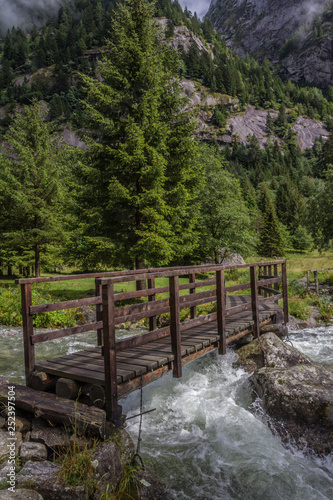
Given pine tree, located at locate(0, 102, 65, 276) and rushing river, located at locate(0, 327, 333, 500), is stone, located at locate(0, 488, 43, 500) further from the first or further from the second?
pine tree, located at locate(0, 102, 65, 276)

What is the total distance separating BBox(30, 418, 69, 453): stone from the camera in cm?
401

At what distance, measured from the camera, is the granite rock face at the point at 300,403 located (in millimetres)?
5148

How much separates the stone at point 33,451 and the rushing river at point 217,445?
1.59m

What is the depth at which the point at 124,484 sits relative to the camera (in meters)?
3.71

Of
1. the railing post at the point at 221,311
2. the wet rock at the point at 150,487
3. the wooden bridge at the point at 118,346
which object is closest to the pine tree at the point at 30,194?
the wooden bridge at the point at 118,346

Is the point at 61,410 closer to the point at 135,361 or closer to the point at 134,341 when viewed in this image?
the point at 135,361

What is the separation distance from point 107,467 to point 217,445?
2.31 meters

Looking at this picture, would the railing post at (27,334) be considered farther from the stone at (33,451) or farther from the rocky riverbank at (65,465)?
the stone at (33,451)

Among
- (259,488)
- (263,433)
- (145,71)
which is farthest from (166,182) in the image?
(259,488)

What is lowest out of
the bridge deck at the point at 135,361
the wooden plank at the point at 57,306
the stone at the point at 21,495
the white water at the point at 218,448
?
the white water at the point at 218,448

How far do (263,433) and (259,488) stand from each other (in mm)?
1331

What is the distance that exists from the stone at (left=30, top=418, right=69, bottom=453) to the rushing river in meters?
1.42

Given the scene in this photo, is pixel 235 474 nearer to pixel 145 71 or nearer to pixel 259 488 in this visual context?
pixel 259 488

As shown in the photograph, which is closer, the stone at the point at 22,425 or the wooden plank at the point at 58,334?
the stone at the point at 22,425
